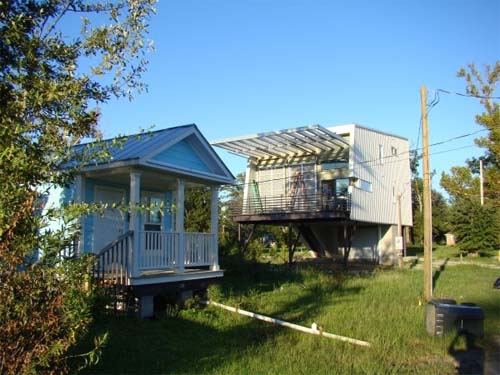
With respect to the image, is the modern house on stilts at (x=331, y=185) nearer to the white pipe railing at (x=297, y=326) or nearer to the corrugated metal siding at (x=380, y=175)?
the corrugated metal siding at (x=380, y=175)

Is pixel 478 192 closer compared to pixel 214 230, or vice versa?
pixel 214 230

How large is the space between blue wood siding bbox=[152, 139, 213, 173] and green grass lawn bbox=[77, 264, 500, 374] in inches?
130

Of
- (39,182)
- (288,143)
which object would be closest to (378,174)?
(288,143)

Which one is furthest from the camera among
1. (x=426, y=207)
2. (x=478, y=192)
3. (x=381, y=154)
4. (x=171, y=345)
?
(x=478, y=192)

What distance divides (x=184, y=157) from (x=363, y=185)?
15.5 metres

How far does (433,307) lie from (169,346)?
5.24 metres

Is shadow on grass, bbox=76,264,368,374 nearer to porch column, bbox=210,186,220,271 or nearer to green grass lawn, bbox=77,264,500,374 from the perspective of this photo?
green grass lawn, bbox=77,264,500,374

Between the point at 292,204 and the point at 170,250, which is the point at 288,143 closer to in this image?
the point at 292,204

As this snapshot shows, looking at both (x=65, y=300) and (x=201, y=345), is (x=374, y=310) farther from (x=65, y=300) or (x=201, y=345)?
(x=65, y=300)

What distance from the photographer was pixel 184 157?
496 inches

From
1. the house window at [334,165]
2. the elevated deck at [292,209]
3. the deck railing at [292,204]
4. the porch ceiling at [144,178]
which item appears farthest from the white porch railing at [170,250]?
the house window at [334,165]

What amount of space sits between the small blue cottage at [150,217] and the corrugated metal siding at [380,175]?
12967mm

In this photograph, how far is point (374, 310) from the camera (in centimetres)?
1209

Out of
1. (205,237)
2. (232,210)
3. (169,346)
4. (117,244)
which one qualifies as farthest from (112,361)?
(232,210)
